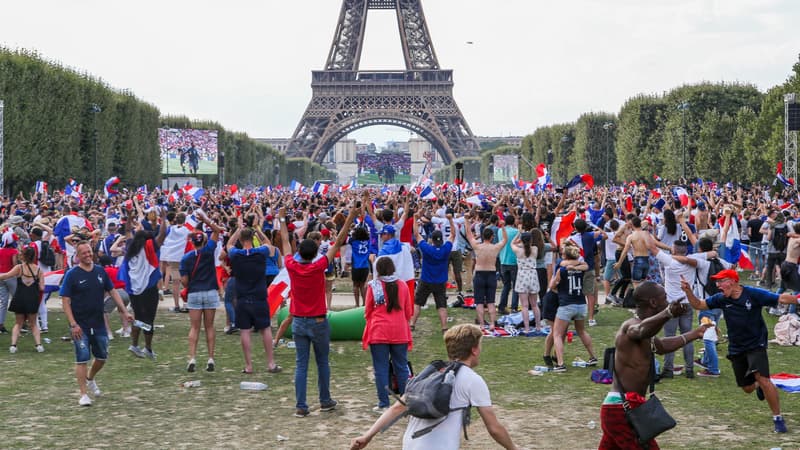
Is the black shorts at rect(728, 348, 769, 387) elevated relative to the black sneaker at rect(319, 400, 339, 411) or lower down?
elevated

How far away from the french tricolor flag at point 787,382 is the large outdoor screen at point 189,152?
182ft

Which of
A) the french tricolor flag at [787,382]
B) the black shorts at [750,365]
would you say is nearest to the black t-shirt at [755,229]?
the french tricolor flag at [787,382]

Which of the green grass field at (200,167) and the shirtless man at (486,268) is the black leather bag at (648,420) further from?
the green grass field at (200,167)

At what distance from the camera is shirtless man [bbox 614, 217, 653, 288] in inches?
576

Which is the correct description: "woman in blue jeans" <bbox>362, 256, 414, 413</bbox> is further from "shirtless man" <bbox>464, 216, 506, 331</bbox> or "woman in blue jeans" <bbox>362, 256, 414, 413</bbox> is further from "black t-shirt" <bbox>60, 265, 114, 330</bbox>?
"shirtless man" <bbox>464, 216, 506, 331</bbox>

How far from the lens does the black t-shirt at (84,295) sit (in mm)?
9914

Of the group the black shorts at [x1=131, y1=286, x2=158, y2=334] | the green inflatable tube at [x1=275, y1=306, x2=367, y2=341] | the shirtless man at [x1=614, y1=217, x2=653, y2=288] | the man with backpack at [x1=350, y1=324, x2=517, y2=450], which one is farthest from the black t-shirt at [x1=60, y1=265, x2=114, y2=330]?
the shirtless man at [x1=614, y1=217, x2=653, y2=288]

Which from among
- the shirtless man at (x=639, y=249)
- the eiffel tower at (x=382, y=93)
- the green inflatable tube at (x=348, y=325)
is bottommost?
the green inflatable tube at (x=348, y=325)

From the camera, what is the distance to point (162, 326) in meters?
15.4

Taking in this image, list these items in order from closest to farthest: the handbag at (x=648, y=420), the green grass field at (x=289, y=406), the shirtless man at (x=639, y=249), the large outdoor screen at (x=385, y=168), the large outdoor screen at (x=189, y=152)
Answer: the handbag at (x=648, y=420)
the green grass field at (x=289, y=406)
the shirtless man at (x=639, y=249)
the large outdoor screen at (x=189, y=152)
the large outdoor screen at (x=385, y=168)

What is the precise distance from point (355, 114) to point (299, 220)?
8072 centimetres

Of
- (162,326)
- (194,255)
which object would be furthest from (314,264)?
(162,326)

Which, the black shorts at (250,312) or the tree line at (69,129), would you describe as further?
the tree line at (69,129)

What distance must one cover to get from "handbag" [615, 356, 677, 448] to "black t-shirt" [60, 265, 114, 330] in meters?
6.17
